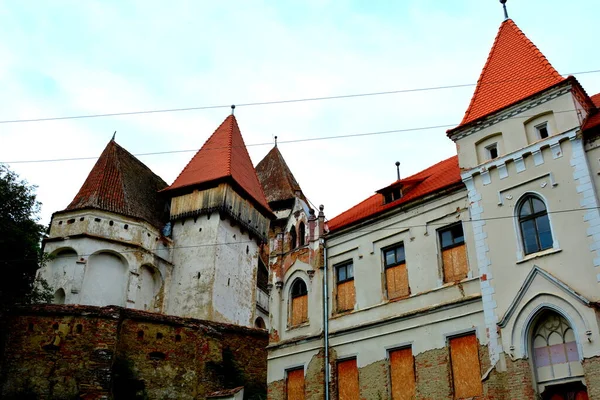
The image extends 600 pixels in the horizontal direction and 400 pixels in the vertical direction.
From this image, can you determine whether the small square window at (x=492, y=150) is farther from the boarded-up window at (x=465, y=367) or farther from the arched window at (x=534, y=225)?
the boarded-up window at (x=465, y=367)

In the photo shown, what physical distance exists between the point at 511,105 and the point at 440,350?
23.1ft

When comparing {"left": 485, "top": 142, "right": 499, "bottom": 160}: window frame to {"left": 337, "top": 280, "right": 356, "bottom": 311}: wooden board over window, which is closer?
{"left": 485, "top": 142, "right": 499, "bottom": 160}: window frame

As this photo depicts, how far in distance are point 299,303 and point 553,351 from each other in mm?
9157

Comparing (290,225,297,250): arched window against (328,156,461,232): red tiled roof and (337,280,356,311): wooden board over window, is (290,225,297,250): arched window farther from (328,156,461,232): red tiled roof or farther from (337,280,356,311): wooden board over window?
(337,280,356,311): wooden board over window

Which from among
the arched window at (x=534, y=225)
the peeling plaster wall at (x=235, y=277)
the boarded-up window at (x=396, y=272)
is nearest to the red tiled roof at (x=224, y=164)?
the peeling plaster wall at (x=235, y=277)

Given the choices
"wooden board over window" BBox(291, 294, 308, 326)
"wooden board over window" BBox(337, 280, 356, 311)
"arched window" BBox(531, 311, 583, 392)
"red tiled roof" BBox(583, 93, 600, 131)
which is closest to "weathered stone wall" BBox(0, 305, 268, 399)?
"wooden board over window" BBox(291, 294, 308, 326)

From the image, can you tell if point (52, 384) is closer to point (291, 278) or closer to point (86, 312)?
point (86, 312)

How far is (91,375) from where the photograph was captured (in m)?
22.3

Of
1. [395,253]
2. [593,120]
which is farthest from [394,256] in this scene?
[593,120]

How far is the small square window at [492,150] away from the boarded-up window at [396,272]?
3863mm

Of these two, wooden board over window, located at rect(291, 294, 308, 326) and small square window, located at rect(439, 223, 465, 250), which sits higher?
small square window, located at rect(439, 223, 465, 250)

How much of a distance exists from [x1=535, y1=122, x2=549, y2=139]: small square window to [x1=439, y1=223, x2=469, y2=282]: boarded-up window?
3.34 metres

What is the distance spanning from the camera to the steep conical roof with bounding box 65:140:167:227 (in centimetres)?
3512

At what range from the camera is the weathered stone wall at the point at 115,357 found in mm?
22344
